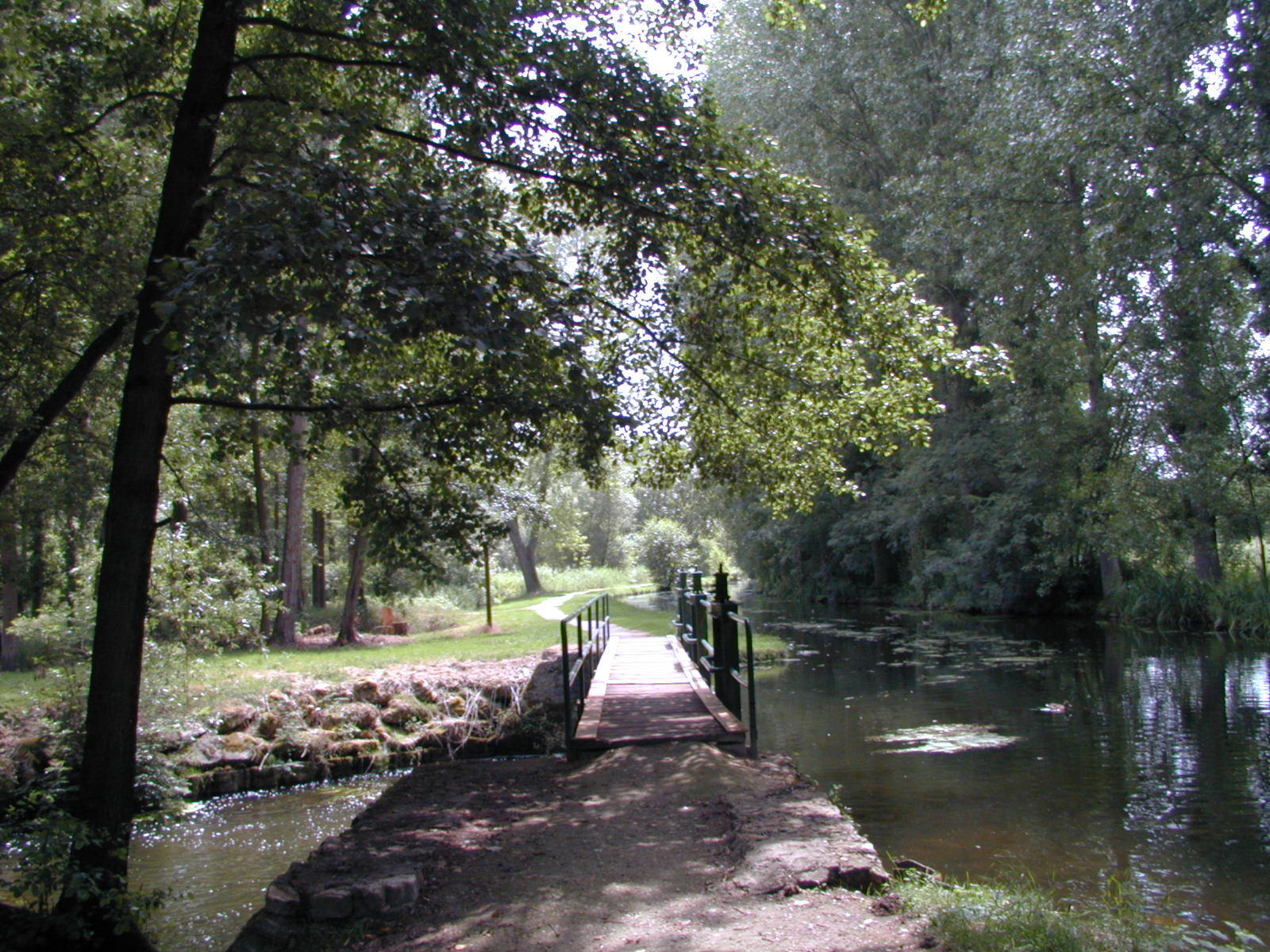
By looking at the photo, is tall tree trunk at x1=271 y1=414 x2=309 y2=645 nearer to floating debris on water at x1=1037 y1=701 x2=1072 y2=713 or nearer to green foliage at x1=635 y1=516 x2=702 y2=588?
floating debris on water at x1=1037 y1=701 x2=1072 y2=713

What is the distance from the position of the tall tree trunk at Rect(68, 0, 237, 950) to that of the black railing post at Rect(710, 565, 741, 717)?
551 centimetres

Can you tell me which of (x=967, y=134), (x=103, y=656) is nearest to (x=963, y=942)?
(x=103, y=656)

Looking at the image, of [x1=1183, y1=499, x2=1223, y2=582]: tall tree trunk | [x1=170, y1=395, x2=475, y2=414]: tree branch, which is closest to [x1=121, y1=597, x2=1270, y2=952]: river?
[x1=170, y1=395, x2=475, y2=414]: tree branch

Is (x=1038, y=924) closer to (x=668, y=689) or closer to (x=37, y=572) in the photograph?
(x=668, y=689)

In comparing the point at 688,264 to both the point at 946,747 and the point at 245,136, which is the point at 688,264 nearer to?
the point at 245,136

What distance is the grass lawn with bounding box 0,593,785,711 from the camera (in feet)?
37.2

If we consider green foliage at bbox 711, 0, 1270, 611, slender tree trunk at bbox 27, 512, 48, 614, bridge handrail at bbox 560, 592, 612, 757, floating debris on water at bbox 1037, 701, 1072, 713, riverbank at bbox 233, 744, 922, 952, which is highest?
green foliage at bbox 711, 0, 1270, 611

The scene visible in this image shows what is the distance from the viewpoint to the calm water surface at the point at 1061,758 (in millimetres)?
7246

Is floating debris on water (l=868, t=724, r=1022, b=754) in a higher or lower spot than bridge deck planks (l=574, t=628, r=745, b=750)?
lower

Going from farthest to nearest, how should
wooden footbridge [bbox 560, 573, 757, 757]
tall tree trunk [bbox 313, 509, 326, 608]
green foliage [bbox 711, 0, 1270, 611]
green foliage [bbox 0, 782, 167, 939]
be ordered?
tall tree trunk [bbox 313, 509, 326, 608]
green foliage [bbox 711, 0, 1270, 611]
wooden footbridge [bbox 560, 573, 757, 757]
green foliage [bbox 0, 782, 167, 939]

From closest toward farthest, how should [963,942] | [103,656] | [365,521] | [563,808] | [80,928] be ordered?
1. [963,942]
2. [80,928]
3. [103,656]
4. [563,808]
5. [365,521]

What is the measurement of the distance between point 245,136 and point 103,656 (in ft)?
13.9

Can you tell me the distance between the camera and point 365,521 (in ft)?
24.0

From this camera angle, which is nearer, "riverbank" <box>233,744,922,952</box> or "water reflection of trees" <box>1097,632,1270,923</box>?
"riverbank" <box>233,744,922,952</box>
